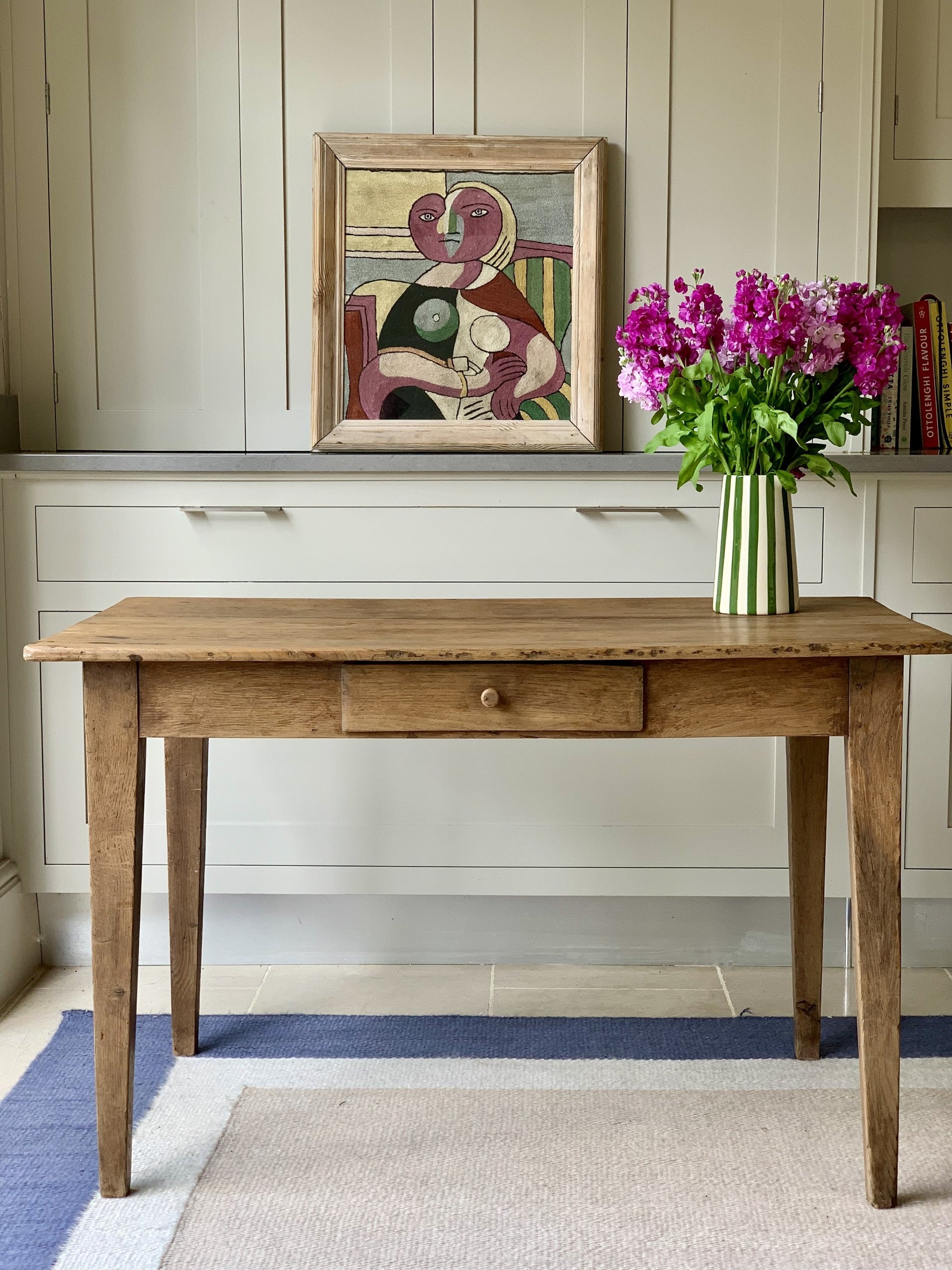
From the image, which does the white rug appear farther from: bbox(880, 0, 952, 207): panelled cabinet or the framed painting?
bbox(880, 0, 952, 207): panelled cabinet

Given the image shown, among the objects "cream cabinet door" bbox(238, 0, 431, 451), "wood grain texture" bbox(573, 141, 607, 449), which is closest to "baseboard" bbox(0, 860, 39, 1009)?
"cream cabinet door" bbox(238, 0, 431, 451)

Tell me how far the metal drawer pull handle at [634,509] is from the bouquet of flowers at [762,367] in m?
0.49

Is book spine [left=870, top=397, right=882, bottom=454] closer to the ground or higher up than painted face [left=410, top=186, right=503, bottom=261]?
closer to the ground

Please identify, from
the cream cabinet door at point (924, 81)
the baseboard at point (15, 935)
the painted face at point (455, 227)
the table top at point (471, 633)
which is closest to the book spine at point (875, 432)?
the cream cabinet door at point (924, 81)

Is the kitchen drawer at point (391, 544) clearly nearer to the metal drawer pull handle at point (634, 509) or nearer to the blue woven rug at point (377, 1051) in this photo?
the metal drawer pull handle at point (634, 509)

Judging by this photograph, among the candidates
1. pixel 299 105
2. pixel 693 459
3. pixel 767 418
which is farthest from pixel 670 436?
pixel 299 105

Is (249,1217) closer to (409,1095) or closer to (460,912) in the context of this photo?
(409,1095)

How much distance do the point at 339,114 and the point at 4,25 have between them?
2.40 ft

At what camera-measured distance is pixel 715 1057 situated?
82.4 inches

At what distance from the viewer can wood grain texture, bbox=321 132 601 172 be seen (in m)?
2.50

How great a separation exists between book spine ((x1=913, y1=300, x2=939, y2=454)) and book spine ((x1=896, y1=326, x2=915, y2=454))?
0.01 meters

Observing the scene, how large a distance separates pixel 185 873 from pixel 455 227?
145 centimetres

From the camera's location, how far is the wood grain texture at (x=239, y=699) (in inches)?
62.3

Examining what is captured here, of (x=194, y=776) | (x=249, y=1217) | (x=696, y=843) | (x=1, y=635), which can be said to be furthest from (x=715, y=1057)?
(x=1, y=635)
